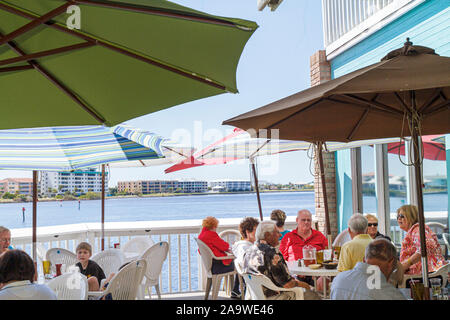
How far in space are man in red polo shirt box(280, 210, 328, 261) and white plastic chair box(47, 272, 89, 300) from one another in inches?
98.8

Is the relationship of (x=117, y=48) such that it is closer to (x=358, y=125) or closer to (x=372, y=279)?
(x=372, y=279)

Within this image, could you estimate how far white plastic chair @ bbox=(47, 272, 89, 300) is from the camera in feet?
12.1

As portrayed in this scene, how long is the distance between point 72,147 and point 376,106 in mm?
3362

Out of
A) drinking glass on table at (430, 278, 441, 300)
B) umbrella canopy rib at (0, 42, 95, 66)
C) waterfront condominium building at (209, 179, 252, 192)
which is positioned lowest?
drinking glass on table at (430, 278, 441, 300)

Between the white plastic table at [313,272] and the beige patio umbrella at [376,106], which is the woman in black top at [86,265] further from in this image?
the beige patio umbrella at [376,106]

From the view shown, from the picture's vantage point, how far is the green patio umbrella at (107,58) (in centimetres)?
209

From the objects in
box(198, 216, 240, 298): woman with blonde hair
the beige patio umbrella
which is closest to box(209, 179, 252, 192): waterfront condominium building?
box(198, 216, 240, 298): woman with blonde hair

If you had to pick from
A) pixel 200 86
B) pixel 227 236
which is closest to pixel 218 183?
pixel 227 236

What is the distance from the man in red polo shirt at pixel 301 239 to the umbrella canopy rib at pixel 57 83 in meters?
2.92

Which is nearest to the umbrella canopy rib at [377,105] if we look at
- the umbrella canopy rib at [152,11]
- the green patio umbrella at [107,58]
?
the green patio umbrella at [107,58]

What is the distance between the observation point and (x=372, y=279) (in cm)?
277

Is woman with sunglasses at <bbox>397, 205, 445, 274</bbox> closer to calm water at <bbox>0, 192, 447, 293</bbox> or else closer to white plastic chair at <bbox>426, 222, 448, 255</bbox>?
white plastic chair at <bbox>426, 222, 448, 255</bbox>

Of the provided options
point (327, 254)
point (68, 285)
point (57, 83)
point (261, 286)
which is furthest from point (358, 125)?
point (68, 285)
